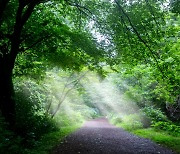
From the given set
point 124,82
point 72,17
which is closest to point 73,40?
point 72,17

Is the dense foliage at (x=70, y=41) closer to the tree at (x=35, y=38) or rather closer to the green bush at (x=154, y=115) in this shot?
the tree at (x=35, y=38)

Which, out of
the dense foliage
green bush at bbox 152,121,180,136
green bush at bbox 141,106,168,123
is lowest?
green bush at bbox 152,121,180,136

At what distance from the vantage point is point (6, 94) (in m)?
9.56

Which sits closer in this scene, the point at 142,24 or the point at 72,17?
the point at 142,24

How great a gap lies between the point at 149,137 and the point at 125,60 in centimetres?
518

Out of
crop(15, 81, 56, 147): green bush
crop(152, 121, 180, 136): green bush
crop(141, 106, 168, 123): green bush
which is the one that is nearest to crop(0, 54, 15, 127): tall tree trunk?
crop(15, 81, 56, 147): green bush

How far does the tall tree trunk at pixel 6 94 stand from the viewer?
31.0 feet

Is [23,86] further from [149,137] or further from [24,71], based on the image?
[149,137]

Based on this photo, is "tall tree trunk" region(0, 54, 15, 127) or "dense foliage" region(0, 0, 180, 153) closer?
"dense foliage" region(0, 0, 180, 153)

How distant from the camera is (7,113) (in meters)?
9.53

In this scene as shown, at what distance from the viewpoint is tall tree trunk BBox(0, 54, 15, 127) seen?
9461 mm

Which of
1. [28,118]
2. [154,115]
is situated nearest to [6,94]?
[28,118]

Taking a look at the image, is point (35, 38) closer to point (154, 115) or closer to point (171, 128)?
point (171, 128)

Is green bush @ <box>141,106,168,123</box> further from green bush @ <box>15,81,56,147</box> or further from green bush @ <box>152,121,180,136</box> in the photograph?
green bush @ <box>15,81,56,147</box>
